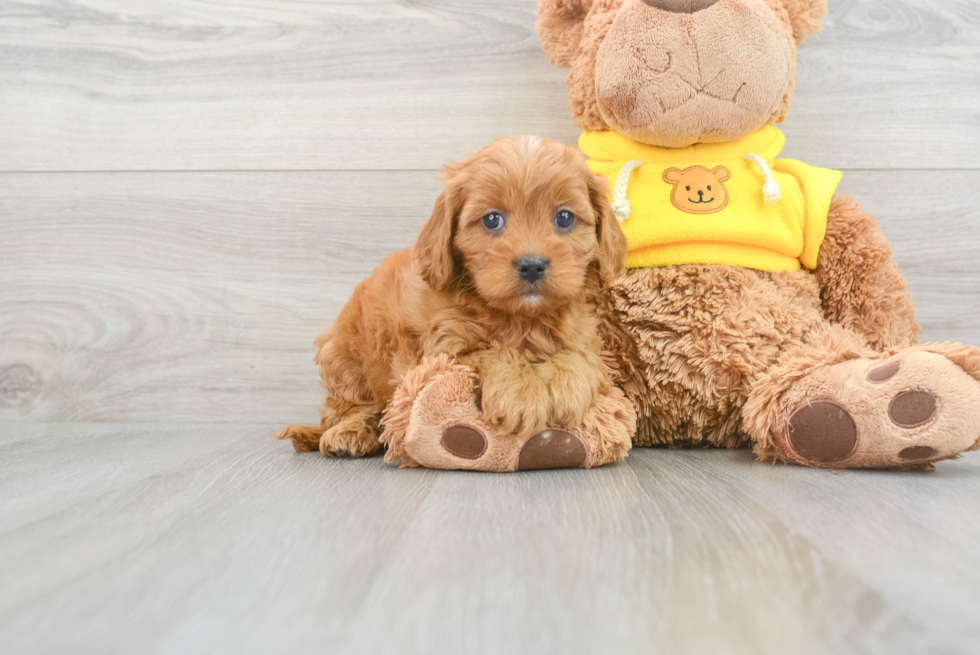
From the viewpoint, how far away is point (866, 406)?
1198 millimetres

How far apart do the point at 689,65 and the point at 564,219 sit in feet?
1.40

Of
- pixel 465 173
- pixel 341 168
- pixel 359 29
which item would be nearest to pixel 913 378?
pixel 465 173

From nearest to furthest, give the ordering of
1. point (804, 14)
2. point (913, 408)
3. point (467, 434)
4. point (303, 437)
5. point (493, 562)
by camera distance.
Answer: point (493, 562) → point (913, 408) → point (467, 434) → point (804, 14) → point (303, 437)

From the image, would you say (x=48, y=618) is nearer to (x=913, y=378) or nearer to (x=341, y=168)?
(x=913, y=378)

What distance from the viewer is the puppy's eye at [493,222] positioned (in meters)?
1.29

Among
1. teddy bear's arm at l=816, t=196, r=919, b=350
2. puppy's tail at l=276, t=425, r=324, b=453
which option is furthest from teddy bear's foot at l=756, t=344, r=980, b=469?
puppy's tail at l=276, t=425, r=324, b=453

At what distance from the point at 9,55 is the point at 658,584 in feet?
7.69

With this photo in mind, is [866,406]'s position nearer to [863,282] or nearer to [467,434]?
[863,282]

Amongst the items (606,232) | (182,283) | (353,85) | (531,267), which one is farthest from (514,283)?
(182,283)

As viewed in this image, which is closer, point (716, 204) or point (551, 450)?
point (551, 450)

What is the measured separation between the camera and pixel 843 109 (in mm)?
1910

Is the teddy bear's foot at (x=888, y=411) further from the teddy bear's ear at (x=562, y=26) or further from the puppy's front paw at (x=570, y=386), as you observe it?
the teddy bear's ear at (x=562, y=26)

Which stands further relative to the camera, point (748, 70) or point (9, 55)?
point (9, 55)

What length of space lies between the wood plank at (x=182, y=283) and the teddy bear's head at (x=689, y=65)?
709 mm
